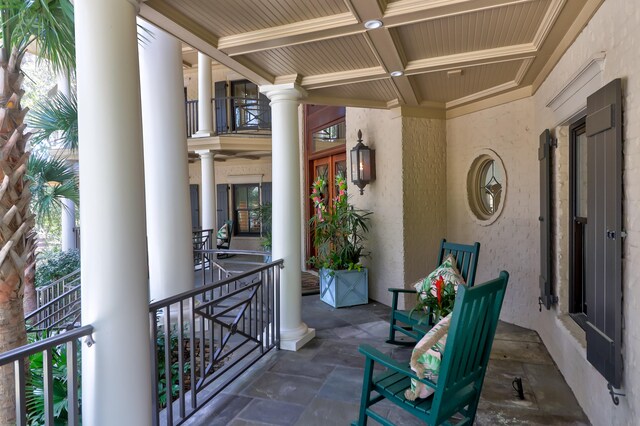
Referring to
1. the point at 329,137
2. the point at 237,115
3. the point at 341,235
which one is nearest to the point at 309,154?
the point at 329,137

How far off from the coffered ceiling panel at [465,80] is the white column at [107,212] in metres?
2.65

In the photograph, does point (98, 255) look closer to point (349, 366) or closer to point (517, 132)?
point (349, 366)

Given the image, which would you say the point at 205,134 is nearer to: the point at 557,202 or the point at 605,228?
the point at 557,202


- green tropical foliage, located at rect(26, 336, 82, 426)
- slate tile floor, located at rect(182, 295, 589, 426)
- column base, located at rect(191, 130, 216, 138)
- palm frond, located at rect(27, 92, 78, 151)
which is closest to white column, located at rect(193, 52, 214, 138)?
column base, located at rect(191, 130, 216, 138)

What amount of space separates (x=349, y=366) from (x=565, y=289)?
1757 millimetres

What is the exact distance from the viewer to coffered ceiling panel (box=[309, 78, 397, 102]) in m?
3.61

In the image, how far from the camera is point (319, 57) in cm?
293

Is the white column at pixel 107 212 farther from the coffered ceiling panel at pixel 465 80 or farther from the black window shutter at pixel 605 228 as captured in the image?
the coffered ceiling panel at pixel 465 80

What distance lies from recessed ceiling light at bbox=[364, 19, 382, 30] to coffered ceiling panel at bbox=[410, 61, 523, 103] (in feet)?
4.07

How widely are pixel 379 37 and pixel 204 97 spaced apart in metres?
6.08

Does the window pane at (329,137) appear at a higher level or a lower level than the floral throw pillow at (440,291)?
higher

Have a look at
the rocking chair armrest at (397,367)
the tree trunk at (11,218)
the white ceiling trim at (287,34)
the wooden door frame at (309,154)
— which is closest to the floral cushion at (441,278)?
the rocking chair armrest at (397,367)

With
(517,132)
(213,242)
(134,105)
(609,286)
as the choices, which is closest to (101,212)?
(134,105)

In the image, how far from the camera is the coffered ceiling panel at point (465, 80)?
3.29 meters
